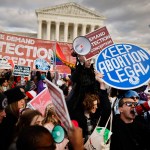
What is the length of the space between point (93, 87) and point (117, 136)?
1107mm

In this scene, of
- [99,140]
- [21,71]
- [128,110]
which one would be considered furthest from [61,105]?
[21,71]

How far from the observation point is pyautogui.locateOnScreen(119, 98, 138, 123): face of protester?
3.20m

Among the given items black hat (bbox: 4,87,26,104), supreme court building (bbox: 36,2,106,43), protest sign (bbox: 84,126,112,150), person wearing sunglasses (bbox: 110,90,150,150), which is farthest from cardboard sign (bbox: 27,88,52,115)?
supreme court building (bbox: 36,2,106,43)

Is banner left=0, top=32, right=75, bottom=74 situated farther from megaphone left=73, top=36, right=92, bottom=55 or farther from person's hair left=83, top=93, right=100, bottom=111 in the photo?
person's hair left=83, top=93, right=100, bottom=111

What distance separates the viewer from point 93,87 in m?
3.99

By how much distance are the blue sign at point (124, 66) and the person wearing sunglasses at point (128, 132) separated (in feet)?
0.83

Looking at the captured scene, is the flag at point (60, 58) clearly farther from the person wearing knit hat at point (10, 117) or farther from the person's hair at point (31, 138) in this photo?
the person's hair at point (31, 138)

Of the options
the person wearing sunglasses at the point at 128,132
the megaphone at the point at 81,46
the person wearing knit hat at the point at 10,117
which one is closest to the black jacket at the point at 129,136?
the person wearing sunglasses at the point at 128,132

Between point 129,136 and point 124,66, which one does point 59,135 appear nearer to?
point 129,136

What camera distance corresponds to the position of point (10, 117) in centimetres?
335

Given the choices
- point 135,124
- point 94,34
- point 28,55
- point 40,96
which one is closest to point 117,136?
point 135,124

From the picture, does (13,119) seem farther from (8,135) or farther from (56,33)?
(56,33)

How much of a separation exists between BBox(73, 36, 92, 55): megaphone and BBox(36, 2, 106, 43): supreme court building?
66771 millimetres

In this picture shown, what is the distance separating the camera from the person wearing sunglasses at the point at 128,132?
9.76 ft
